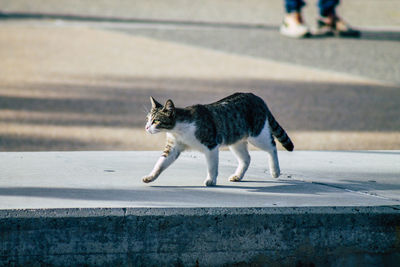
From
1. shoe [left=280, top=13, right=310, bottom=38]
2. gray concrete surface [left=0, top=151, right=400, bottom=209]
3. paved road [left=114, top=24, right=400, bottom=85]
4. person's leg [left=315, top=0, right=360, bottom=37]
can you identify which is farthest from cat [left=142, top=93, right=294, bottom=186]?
person's leg [left=315, top=0, right=360, bottom=37]

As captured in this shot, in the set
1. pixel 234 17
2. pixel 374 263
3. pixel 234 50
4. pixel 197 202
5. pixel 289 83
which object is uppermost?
pixel 234 17

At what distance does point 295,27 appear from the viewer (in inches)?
531

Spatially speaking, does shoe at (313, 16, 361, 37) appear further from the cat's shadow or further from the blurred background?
the cat's shadow

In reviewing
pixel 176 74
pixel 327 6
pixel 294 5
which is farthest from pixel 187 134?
pixel 327 6

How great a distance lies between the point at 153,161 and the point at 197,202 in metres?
1.46

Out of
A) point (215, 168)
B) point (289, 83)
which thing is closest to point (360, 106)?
point (289, 83)

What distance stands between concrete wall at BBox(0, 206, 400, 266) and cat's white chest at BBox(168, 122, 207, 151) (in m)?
0.66

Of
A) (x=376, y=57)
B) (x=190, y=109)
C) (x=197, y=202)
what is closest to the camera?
(x=197, y=202)

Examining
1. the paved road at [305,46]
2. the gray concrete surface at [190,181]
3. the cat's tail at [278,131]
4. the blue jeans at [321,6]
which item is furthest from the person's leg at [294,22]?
the cat's tail at [278,131]

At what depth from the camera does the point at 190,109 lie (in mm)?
4332

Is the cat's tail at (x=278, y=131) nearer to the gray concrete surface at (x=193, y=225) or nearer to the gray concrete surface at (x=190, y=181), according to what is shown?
the gray concrete surface at (x=190, y=181)

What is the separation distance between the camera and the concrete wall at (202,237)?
353cm

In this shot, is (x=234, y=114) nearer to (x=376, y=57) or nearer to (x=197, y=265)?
(x=197, y=265)

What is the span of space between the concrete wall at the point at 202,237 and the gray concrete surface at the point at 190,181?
131mm
